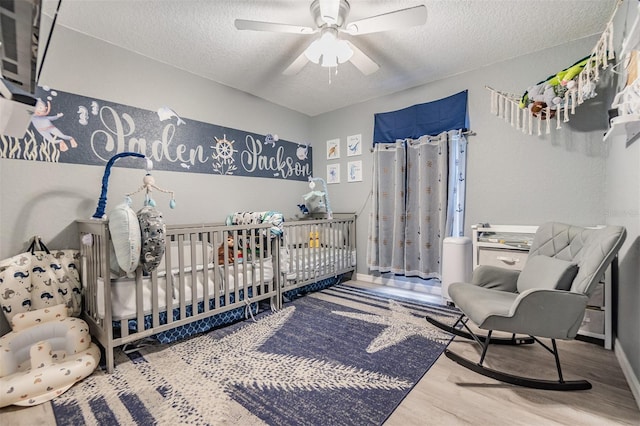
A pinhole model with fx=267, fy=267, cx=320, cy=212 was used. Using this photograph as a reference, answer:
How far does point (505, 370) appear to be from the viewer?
1586 mm

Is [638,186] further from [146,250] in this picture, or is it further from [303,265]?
[146,250]

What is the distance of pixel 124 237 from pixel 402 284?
113 inches

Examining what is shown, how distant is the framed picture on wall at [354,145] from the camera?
3580 mm

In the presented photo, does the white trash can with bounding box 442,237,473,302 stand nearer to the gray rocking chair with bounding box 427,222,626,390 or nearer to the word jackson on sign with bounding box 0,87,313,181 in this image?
the gray rocking chair with bounding box 427,222,626,390

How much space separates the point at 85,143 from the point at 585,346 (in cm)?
402

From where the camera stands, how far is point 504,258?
7.50 feet

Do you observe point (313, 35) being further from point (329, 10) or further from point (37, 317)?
point (37, 317)

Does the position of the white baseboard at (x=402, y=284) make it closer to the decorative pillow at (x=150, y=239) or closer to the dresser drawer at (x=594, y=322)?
the dresser drawer at (x=594, y=322)

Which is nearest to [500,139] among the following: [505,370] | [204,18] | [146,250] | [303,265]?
[505,370]

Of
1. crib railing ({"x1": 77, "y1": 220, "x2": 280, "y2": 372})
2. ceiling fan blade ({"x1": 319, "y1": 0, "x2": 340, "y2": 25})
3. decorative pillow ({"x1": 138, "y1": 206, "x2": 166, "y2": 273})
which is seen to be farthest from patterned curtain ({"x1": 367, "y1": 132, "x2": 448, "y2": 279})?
decorative pillow ({"x1": 138, "y1": 206, "x2": 166, "y2": 273})

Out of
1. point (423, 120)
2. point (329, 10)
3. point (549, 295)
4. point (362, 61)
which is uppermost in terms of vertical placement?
point (329, 10)

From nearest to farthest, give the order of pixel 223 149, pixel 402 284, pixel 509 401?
pixel 509 401, pixel 223 149, pixel 402 284

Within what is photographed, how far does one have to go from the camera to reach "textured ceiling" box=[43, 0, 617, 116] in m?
1.84

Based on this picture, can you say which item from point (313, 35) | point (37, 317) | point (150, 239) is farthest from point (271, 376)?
point (313, 35)
